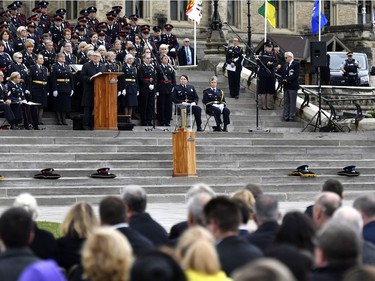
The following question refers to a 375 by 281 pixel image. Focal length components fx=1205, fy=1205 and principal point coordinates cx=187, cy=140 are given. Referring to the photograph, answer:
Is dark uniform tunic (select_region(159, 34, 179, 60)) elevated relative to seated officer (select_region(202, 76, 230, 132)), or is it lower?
elevated

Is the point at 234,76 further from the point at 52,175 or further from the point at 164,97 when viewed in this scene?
the point at 52,175

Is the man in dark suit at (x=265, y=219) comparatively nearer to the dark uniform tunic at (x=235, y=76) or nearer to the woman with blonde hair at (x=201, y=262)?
the woman with blonde hair at (x=201, y=262)

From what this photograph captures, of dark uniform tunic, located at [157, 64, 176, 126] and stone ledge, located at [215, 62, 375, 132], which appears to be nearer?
dark uniform tunic, located at [157, 64, 176, 126]

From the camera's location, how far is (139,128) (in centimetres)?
2914

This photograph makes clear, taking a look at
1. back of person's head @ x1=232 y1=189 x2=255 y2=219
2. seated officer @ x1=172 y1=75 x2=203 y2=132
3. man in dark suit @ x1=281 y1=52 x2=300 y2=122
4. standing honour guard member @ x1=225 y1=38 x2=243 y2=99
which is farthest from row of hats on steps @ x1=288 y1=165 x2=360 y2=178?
back of person's head @ x1=232 y1=189 x2=255 y2=219

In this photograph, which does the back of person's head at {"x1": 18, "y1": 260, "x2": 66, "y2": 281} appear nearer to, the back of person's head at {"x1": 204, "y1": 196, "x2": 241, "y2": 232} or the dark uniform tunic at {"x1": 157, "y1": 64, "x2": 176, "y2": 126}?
the back of person's head at {"x1": 204, "y1": 196, "x2": 241, "y2": 232}

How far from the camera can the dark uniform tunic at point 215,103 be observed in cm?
2920

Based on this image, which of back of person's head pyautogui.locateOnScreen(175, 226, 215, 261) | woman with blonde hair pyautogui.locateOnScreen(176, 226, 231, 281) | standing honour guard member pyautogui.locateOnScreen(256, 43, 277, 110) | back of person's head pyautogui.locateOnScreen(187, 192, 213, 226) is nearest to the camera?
woman with blonde hair pyautogui.locateOnScreen(176, 226, 231, 281)

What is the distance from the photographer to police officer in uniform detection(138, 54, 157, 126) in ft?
97.1

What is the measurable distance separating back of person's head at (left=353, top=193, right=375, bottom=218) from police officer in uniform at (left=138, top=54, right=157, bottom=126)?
18.7m

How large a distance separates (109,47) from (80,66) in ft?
9.84

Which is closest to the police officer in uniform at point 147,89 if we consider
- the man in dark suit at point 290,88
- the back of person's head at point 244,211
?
the man in dark suit at point 290,88

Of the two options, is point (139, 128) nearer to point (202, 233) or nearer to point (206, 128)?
point (206, 128)

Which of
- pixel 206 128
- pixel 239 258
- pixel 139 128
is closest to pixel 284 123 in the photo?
pixel 206 128
